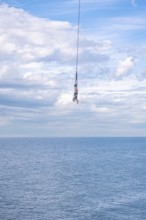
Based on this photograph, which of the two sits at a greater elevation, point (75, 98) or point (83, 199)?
point (75, 98)

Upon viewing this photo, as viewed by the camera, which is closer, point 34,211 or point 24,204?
point 34,211

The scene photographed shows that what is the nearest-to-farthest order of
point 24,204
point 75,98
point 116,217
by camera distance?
1. point 75,98
2. point 116,217
3. point 24,204

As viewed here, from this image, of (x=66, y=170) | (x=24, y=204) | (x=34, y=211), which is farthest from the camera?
(x=66, y=170)

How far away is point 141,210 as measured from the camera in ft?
322

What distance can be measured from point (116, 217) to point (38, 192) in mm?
36898

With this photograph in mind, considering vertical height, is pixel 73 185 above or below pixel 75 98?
below

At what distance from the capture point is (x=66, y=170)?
178125 mm

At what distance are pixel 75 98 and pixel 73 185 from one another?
104 meters

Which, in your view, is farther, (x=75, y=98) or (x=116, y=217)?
(x=116, y=217)

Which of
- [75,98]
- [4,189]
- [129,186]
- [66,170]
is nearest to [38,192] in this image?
[4,189]

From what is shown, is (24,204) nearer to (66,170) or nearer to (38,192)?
(38,192)

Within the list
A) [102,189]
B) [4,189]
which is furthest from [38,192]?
[102,189]

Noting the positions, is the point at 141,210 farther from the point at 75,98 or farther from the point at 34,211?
the point at 75,98

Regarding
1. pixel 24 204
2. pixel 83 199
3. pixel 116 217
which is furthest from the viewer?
pixel 83 199
